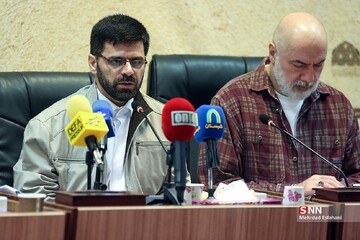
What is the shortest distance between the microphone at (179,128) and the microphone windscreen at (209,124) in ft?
1.02

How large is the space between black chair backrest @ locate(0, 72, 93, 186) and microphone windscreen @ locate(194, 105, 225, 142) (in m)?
1.06

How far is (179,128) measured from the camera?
2.18m

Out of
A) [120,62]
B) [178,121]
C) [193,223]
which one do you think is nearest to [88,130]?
[178,121]

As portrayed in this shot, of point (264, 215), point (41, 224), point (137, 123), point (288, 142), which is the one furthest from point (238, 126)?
point (41, 224)

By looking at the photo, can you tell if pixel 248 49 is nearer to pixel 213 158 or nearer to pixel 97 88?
pixel 97 88

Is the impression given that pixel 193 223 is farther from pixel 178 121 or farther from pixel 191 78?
pixel 191 78

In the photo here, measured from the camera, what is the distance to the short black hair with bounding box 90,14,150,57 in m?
3.27

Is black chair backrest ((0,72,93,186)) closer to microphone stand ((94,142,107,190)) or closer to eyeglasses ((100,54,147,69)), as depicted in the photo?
eyeglasses ((100,54,147,69))

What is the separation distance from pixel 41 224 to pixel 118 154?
1.32 metres

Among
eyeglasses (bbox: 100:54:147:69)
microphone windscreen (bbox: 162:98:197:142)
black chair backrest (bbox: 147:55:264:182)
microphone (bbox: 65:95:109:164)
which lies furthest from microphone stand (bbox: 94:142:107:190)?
black chair backrest (bbox: 147:55:264:182)

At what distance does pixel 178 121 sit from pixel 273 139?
→ 4.48 feet

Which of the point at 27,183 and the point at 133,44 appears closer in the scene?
the point at 27,183

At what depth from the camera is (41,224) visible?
1934 mm

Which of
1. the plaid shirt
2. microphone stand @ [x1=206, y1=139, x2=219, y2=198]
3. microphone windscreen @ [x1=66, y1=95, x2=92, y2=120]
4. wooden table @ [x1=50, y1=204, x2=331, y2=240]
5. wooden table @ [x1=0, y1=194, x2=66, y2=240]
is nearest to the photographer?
wooden table @ [x1=0, y1=194, x2=66, y2=240]
